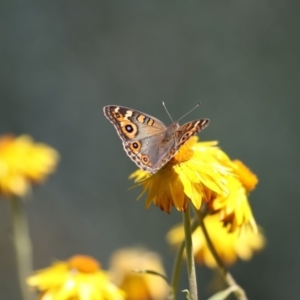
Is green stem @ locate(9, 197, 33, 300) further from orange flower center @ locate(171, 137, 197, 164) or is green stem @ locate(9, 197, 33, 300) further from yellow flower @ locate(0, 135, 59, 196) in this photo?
orange flower center @ locate(171, 137, 197, 164)

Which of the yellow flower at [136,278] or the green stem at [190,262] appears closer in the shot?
the green stem at [190,262]

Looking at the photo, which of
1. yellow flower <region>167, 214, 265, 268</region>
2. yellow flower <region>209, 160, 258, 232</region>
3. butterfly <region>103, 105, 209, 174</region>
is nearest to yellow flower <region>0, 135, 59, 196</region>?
yellow flower <region>167, 214, 265, 268</region>

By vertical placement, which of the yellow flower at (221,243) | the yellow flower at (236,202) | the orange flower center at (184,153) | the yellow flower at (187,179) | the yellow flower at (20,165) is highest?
the yellow flower at (20,165)

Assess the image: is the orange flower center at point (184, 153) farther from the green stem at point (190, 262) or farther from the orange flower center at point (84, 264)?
the orange flower center at point (84, 264)

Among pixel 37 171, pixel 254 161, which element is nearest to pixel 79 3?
pixel 254 161

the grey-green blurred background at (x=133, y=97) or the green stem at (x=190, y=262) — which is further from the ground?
the grey-green blurred background at (x=133, y=97)

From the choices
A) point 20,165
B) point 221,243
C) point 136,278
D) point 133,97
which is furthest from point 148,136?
point 133,97

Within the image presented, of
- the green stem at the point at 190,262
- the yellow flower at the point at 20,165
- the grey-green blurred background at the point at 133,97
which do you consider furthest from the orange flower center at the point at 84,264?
the grey-green blurred background at the point at 133,97
